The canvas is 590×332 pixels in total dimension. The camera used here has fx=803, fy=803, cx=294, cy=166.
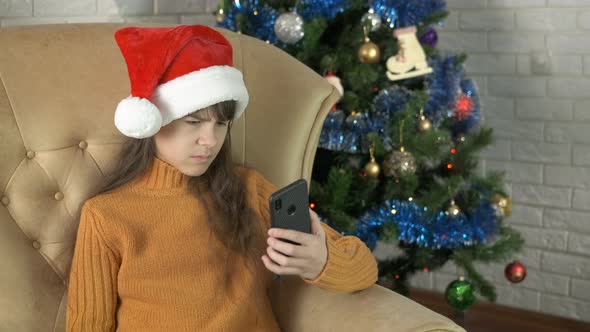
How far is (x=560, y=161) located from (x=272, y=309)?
1.54 metres

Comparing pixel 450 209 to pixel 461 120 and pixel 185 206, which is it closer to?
pixel 461 120

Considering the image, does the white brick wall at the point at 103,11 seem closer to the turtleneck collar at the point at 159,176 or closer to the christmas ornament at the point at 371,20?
the christmas ornament at the point at 371,20

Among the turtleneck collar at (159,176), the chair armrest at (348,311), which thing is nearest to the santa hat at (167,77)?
the turtleneck collar at (159,176)

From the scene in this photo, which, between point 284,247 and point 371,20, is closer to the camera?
point 284,247

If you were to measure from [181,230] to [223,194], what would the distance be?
0.11 metres

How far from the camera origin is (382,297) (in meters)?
1.33

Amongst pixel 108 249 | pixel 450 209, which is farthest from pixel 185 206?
pixel 450 209

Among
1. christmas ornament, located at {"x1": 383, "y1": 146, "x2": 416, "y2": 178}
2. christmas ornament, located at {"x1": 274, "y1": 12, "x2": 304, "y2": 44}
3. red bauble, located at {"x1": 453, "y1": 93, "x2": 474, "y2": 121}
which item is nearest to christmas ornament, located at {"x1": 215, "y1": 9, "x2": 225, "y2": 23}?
christmas ornament, located at {"x1": 274, "y1": 12, "x2": 304, "y2": 44}

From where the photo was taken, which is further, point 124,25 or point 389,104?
point 389,104

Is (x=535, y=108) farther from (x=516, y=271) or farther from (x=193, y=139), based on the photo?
(x=193, y=139)

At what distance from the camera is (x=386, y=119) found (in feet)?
6.88

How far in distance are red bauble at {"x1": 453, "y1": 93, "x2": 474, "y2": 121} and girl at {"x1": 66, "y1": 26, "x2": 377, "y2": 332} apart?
0.98m

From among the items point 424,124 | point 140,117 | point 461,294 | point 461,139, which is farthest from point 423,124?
point 140,117

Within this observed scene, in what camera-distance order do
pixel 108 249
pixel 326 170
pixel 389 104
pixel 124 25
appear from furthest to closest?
pixel 326 170, pixel 389 104, pixel 124 25, pixel 108 249
